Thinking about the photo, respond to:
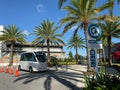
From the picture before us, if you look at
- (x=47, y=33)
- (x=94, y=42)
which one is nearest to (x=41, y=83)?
(x=94, y=42)

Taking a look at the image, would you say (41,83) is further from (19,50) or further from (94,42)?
(19,50)

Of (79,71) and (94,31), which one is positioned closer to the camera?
(94,31)

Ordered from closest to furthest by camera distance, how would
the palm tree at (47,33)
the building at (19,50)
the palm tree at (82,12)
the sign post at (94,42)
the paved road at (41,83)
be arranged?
1. the sign post at (94,42)
2. the paved road at (41,83)
3. the palm tree at (82,12)
4. the palm tree at (47,33)
5. the building at (19,50)

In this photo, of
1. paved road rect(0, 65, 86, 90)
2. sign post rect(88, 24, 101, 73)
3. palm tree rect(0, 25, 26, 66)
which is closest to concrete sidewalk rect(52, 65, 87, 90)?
paved road rect(0, 65, 86, 90)

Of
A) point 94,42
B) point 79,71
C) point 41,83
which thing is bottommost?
point 41,83

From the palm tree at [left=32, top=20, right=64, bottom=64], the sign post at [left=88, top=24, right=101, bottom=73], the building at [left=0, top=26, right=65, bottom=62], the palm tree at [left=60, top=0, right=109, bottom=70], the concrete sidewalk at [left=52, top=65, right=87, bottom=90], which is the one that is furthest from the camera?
the building at [left=0, top=26, right=65, bottom=62]

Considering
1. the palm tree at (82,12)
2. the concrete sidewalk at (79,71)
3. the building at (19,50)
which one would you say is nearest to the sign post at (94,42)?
the concrete sidewalk at (79,71)

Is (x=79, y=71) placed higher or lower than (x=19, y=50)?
lower

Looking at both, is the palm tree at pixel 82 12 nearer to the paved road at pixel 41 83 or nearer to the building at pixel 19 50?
the paved road at pixel 41 83

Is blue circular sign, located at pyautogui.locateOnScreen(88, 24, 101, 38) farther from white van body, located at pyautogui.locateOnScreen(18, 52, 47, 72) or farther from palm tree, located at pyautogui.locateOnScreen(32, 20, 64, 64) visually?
palm tree, located at pyautogui.locateOnScreen(32, 20, 64, 64)

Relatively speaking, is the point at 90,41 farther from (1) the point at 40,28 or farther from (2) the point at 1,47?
(2) the point at 1,47

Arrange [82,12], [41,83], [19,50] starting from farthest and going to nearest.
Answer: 1. [19,50]
2. [82,12]
3. [41,83]

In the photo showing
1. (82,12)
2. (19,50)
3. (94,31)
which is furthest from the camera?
(19,50)

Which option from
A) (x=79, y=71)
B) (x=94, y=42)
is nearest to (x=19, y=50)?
(x=79, y=71)
